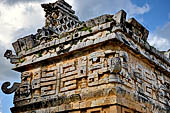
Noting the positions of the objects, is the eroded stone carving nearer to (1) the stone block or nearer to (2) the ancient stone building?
(2) the ancient stone building

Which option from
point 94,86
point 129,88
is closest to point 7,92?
point 94,86

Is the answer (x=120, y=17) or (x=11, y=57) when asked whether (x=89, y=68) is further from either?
(x=11, y=57)

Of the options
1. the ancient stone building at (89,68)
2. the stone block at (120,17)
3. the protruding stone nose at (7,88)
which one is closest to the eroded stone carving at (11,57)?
the ancient stone building at (89,68)

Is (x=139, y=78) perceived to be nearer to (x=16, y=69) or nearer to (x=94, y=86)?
(x=94, y=86)

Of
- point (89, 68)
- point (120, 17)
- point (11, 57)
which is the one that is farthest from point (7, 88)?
point (120, 17)

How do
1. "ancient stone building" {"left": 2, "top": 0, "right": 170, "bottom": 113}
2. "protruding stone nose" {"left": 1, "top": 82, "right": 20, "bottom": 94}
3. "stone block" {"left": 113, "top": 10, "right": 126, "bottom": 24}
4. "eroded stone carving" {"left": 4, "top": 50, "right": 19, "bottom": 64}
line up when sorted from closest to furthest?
"ancient stone building" {"left": 2, "top": 0, "right": 170, "bottom": 113} → "stone block" {"left": 113, "top": 10, "right": 126, "bottom": 24} → "protruding stone nose" {"left": 1, "top": 82, "right": 20, "bottom": 94} → "eroded stone carving" {"left": 4, "top": 50, "right": 19, "bottom": 64}

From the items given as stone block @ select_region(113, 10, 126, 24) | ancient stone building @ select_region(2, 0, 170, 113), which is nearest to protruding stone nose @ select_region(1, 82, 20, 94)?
ancient stone building @ select_region(2, 0, 170, 113)

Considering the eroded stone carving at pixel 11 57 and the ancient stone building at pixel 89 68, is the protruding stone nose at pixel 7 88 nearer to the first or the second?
the ancient stone building at pixel 89 68

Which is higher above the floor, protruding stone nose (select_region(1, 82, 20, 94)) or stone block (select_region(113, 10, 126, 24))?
stone block (select_region(113, 10, 126, 24))

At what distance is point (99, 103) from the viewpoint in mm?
7668

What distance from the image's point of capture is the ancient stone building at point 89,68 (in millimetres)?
7918

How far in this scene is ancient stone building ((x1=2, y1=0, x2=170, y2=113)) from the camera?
26.0 feet

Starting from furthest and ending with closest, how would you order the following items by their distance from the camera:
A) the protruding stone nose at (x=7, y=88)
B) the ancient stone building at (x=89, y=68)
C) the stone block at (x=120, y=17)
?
the protruding stone nose at (x=7, y=88) < the stone block at (x=120, y=17) < the ancient stone building at (x=89, y=68)

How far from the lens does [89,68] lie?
331 inches
